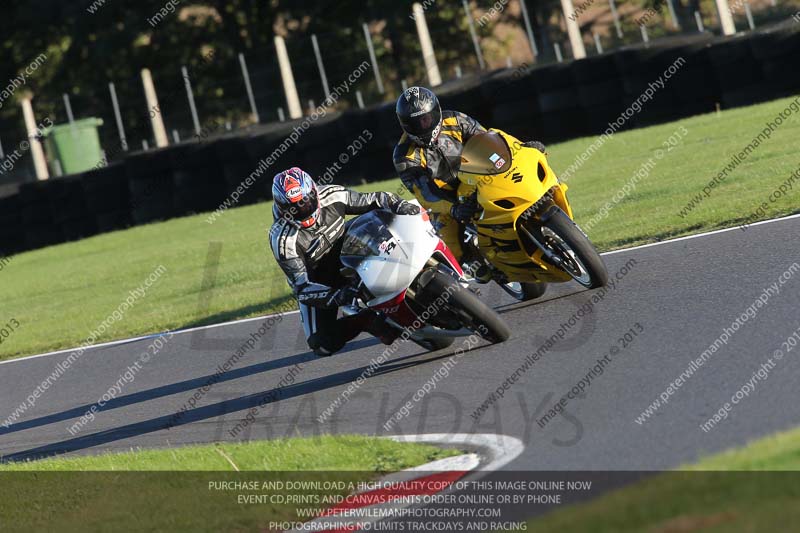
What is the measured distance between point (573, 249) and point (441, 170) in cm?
127

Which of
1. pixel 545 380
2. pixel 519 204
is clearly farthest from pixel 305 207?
pixel 545 380

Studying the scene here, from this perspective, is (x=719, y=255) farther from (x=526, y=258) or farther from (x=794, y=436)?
(x=794, y=436)

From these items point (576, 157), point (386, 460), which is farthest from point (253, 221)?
point (386, 460)

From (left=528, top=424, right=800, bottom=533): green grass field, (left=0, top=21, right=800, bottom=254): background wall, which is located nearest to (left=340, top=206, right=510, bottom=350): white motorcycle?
(left=528, top=424, right=800, bottom=533): green grass field

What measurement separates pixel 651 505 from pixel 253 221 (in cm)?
1594

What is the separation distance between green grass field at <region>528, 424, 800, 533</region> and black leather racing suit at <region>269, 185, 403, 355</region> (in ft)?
12.5

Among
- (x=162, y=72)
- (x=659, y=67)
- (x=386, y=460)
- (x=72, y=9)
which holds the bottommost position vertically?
(x=386, y=460)

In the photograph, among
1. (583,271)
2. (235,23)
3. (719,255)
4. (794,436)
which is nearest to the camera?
(794,436)

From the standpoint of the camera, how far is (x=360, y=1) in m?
33.0

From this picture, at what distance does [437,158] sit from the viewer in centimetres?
897

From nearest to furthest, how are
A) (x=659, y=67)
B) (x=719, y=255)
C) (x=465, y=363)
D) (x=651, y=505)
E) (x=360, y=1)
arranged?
1. (x=651, y=505)
2. (x=465, y=363)
3. (x=719, y=255)
4. (x=659, y=67)
5. (x=360, y=1)

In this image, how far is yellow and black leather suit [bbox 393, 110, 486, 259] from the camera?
896cm

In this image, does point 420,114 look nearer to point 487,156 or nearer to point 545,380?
point 487,156

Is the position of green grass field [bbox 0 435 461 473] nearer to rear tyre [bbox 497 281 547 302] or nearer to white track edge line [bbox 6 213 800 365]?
rear tyre [bbox 497 281 547 302]
